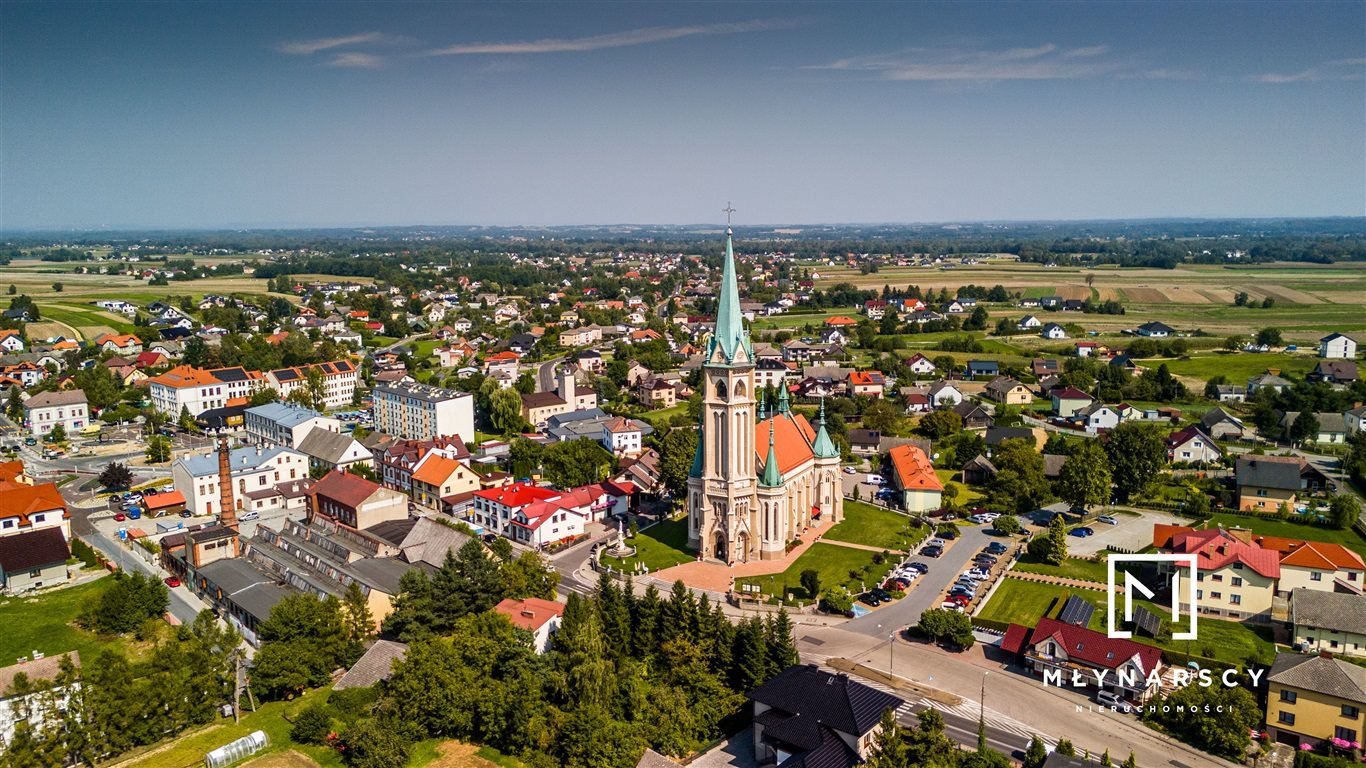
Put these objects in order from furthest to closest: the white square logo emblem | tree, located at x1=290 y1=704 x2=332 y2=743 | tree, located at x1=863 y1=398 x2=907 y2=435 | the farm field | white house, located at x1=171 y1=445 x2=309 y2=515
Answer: the farm field, tree, located at x1=863 y1=398 x2=907 y2=435, white house, located at x1=171 y1=445 x2=309 y2=515, the white square logo emblem, tree, located at x1=290 y1=704 x2=332 y2=743

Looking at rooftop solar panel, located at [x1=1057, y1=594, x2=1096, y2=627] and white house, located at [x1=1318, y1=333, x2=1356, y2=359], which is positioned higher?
white house, located at [x1=1318, y1=333, x2=1356, y2=359]

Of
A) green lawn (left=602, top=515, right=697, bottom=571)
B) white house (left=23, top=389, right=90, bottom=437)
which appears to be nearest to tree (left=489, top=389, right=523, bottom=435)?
green lawn (left=602, top=515, right=697, bottom=571)

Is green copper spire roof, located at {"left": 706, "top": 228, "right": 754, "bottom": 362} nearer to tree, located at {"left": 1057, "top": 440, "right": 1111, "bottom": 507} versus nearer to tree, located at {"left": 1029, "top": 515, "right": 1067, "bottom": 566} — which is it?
tree, located at {"left": 1029, "top": 515, "right": 1067, "bottom": 566}

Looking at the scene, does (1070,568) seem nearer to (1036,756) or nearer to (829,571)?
(829,571)

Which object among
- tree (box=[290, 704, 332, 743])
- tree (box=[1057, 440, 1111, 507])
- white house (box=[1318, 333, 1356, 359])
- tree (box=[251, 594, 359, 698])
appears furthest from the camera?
white house (box=[1318, 333, 1356, 359])

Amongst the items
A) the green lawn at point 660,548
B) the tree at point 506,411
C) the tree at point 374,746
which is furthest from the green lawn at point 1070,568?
the tree at point 506,411

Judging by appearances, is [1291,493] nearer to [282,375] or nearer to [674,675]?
[674,675]
